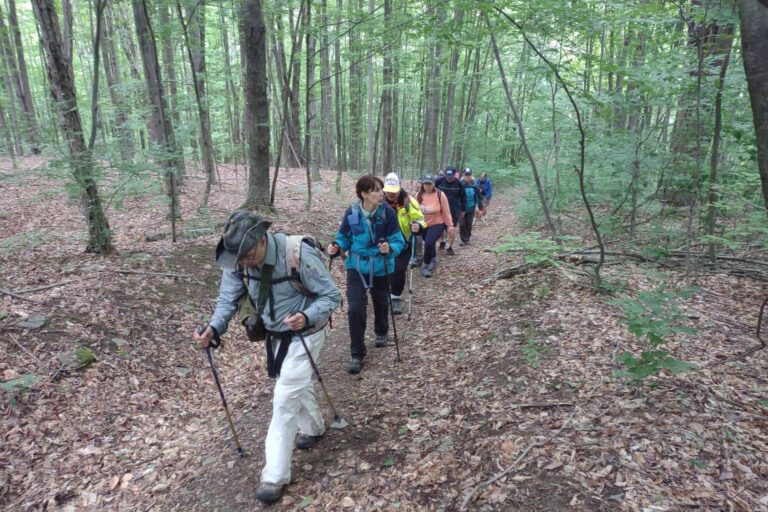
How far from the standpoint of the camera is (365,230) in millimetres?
5305

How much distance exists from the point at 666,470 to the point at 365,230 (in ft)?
12.4

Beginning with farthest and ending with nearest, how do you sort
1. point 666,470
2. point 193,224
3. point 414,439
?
point 193,224 → point 414,439 → point 666,470

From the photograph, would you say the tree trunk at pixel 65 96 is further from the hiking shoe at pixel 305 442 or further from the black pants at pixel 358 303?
the hiking shoe at pixel 305 442

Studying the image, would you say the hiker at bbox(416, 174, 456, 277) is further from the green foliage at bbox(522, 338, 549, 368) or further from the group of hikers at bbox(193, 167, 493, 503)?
the group of hikers at bbox(193, 167, 493, 503)

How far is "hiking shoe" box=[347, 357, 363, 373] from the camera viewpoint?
5430 millimetres

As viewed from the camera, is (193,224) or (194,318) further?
(193,224)

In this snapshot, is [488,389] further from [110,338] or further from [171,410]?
[110,338]

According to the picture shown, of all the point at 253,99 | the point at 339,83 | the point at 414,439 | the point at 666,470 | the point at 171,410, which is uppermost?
the point at 339,83

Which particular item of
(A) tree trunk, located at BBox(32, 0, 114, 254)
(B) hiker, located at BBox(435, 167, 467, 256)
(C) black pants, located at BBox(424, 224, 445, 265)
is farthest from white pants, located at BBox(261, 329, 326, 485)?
(B) hiker, located at BBox(435, 167, 467, 256)

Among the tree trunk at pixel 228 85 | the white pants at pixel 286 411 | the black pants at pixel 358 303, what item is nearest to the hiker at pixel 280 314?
the white pants at pixel 286 411

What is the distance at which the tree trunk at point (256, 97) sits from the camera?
9703 millimetres

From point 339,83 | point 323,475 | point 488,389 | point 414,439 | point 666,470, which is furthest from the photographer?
point 339,83

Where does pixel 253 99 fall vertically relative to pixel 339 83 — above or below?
below

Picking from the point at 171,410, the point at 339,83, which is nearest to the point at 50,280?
the point at 171,410
